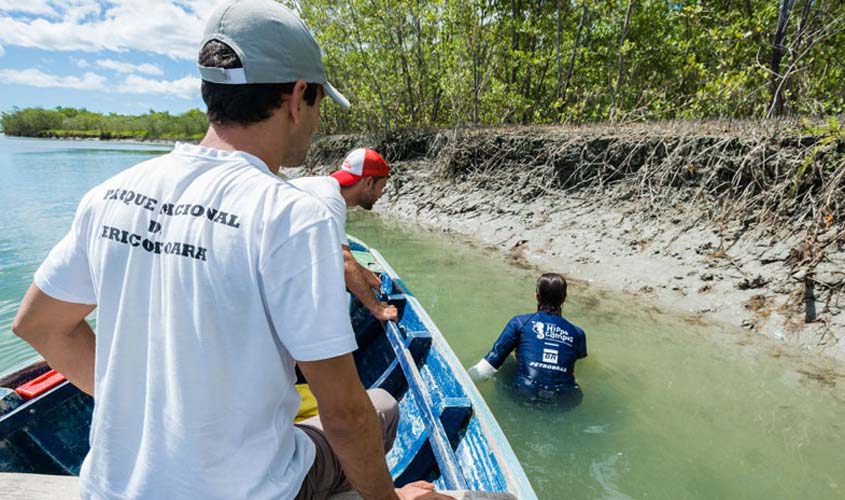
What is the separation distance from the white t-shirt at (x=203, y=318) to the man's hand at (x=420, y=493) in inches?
19.2

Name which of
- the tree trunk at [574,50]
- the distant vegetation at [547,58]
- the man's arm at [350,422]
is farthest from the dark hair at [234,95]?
the tree trunk at [574,50]

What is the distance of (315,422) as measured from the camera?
1788 millimetres

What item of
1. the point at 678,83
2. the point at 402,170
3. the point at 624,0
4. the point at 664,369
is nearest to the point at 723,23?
the point at 678,83

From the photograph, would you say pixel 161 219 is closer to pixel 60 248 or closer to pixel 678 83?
pixel 60 248

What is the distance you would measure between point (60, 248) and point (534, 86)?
16.9 metres

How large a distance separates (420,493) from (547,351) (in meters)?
2.53

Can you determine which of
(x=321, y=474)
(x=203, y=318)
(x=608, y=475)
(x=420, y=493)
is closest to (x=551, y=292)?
(x=608, y=475)

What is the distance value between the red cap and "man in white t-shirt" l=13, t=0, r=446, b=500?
2380mm

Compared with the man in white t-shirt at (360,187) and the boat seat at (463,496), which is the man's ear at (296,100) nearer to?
the boat seat at (463,496)

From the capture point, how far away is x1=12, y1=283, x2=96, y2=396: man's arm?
1305 mm

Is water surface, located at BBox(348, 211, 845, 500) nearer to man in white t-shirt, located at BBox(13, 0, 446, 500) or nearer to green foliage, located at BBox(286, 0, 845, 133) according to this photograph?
man in white t-shirt, located at BBox(13, 0, 446, 500)

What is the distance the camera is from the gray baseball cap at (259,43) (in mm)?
1131

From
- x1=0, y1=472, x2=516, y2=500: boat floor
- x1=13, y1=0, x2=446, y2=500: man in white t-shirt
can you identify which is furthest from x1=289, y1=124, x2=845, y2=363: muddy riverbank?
x1=13, y1=0, x2=446, y2=500: man in white t-shirt

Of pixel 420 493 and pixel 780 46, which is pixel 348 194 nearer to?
pixel 420 493
